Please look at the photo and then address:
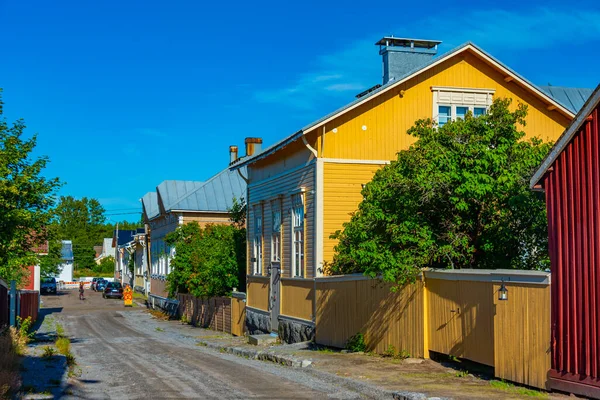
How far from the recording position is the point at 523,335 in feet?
38.7

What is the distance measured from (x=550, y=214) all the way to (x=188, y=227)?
30678 millimetres

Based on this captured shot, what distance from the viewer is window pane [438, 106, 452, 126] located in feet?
78.0

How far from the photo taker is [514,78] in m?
23.7

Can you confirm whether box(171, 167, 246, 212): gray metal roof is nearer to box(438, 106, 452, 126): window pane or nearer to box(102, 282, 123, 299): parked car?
box(438, 106, 452, 126): window pane

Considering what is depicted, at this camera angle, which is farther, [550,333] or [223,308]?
[223,308]

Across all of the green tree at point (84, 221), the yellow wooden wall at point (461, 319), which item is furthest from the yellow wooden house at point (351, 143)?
the green tree at point (84, 221)

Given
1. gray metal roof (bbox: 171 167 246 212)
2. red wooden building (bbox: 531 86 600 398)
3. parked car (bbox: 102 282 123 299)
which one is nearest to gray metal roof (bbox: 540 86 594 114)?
gray metal roof (bbox: 171 167 246 212)

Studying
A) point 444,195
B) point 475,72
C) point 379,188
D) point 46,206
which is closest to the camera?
point 444,195

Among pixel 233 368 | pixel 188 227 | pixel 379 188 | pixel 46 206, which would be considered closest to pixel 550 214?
pixel 379 188

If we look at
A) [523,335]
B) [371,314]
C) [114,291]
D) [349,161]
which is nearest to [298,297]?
[349,161]

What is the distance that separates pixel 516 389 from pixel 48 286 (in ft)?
222

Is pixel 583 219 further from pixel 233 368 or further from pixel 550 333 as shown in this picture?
pixel 233 368

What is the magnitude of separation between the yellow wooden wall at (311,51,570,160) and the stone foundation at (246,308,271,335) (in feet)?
23.0

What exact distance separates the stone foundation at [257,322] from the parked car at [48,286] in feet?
161
